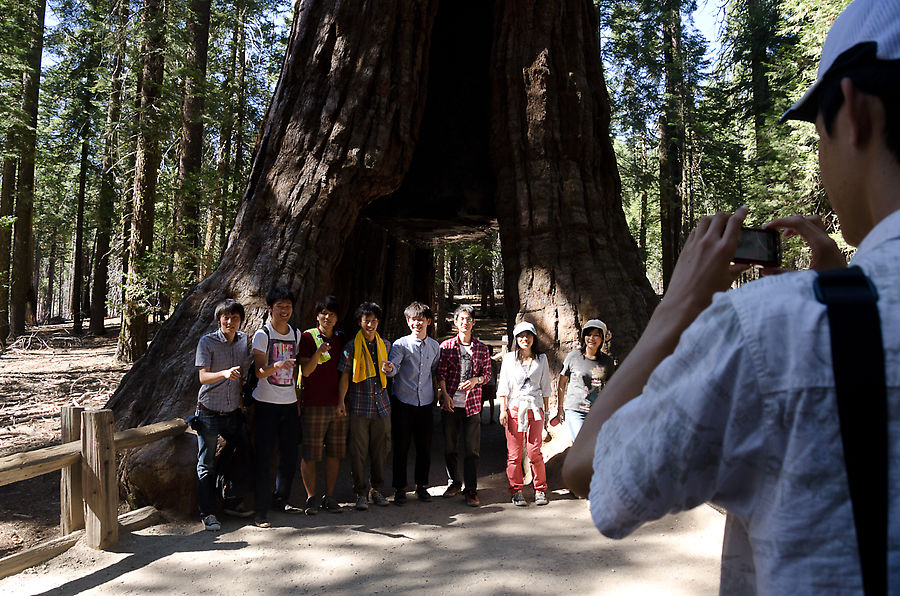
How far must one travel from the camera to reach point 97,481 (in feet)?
15.9

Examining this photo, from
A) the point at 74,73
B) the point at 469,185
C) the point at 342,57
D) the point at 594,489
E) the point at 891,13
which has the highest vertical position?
the point at 74,73

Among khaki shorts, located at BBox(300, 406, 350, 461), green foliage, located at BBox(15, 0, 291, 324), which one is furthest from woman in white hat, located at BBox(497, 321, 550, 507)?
green foliage, located at BBox(15, 0, 291, 324)

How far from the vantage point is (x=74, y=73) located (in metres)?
18.9

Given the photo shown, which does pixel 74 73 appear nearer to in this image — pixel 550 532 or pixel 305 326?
pixel 305 326

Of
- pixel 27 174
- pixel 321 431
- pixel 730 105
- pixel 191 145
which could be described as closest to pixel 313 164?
pixel 321 431

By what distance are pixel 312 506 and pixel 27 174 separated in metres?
15.4

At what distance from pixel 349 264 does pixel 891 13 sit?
10.1m

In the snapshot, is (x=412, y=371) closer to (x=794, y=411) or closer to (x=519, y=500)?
(x=519, y=500)

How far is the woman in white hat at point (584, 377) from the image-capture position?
6129 mm

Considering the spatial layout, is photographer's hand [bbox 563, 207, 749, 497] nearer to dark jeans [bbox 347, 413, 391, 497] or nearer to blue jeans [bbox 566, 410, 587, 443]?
blue jeans [bbox 566, 410, 587, 443]

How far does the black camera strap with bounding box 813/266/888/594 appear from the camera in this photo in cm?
67

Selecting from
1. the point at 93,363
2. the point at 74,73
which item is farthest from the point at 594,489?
the point at 74,73

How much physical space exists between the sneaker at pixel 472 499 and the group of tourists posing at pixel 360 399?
0.4 inches

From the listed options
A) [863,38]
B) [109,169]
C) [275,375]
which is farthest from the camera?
[109,169]
